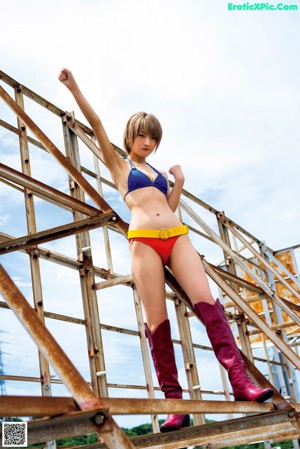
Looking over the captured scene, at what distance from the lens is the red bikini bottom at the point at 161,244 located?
9.46 ft

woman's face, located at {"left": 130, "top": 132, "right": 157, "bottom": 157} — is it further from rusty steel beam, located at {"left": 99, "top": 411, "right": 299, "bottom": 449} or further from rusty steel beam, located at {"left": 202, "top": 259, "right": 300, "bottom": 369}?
rusty steel beam, located at {"left": 99, "top": 411, "right": 299, "bottom": 449}

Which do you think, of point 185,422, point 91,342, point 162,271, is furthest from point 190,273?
point 91,342

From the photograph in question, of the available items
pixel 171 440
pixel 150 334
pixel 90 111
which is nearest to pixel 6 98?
pixel 90 111

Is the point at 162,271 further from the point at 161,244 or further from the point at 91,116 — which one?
the point at 91,116

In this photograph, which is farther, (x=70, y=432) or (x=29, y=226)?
(x=29, y=226)

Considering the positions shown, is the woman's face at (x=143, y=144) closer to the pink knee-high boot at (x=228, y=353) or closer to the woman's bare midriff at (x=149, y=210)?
the woman's bare midriff at (x=149, y=210)

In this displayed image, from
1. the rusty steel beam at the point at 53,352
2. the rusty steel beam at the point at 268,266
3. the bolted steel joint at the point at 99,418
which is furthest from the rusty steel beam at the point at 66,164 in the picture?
the rusty steel beam at the point at 268,266

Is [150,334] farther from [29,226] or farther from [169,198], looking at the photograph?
[29,226]

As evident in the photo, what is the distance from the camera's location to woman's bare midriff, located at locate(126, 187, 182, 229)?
2.93 m

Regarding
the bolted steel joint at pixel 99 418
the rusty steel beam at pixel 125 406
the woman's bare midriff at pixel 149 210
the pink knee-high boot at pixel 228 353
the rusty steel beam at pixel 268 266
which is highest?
the rusty steel beam at pixel 268 266

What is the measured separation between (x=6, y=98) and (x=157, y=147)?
113 centimetres

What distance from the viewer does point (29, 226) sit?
18.5 feet

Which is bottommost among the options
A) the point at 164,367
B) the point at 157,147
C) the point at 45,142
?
the point at 164,367

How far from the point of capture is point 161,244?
2889mm
